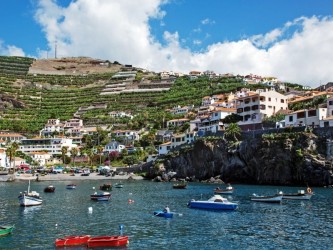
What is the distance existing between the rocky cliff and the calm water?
19882 mm

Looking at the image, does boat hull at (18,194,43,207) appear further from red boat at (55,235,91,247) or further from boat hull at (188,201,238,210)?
red boat at (55,235,91,247)

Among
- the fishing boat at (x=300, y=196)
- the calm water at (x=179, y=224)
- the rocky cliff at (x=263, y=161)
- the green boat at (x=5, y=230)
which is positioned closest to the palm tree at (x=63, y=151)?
the rocky cliff at (x=263, y=161)

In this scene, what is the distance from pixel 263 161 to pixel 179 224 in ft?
167

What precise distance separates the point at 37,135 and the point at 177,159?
83.2 m

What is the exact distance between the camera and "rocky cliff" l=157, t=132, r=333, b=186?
83625 mm

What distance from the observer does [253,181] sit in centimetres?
9425

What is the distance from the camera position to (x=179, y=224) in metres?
43.1

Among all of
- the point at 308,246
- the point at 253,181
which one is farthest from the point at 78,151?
the point at 308,246

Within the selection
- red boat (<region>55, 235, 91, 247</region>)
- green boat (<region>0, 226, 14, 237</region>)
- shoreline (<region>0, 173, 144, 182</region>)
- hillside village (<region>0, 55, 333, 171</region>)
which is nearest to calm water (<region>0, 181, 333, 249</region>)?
green boat (<region>0, 226, 14, 237</region>)

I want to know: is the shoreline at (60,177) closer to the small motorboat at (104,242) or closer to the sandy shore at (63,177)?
the sandy shore at (63,177)

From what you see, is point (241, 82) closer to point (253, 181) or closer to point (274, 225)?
point (253, 181)

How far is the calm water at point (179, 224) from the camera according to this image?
3425cm

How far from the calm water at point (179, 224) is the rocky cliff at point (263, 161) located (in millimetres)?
19882

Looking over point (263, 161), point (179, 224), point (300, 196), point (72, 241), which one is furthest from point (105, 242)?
point (263, 161)
